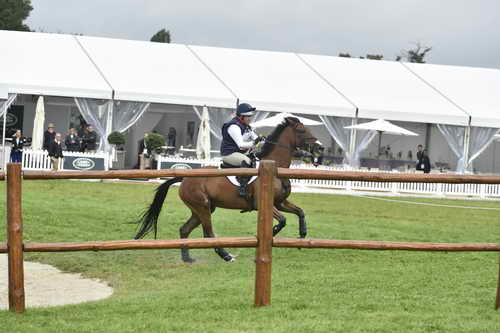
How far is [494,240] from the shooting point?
603 inches

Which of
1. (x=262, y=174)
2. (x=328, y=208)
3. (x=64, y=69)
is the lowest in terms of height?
(x=328, y=208)

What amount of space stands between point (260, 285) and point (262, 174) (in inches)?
36.7

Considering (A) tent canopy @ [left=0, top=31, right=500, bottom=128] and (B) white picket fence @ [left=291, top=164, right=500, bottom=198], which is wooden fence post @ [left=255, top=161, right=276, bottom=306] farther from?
(A) tent canopy @ [left=0, top=31, right=500, bottom=128]

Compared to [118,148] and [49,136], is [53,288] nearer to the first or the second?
[49,136]

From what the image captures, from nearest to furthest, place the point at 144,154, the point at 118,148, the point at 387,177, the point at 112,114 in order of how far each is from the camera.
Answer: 1. the point at 387,177
2. the point at 144,154
3. the point at 112,114
4. the point at 118,148

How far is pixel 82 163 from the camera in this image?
92.1 ft

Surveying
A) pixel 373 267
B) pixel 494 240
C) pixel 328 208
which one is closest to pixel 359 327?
pixel 373 267

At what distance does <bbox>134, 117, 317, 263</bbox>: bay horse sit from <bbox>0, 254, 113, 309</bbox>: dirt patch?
1103 millimetres

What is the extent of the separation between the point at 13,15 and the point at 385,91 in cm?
4925

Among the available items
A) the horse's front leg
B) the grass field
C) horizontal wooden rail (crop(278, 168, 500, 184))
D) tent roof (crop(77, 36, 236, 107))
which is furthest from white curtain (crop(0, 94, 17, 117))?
horizontal wooden rail (crop(278, 168, 500, 184))

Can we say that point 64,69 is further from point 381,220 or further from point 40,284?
point 40,284

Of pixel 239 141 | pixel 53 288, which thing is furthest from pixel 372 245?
pixel 239 141

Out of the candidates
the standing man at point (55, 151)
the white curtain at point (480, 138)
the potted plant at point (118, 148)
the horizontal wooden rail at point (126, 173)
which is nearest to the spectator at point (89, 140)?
the potted plant at point (118, 148)

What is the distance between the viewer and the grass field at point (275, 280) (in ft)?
22.8
